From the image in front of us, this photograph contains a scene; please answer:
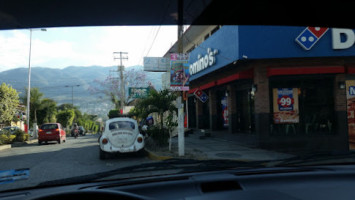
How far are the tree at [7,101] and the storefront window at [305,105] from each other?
1871 centimetres

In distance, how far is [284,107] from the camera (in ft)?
40.8

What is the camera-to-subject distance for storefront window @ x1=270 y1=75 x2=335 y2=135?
40.2 ft

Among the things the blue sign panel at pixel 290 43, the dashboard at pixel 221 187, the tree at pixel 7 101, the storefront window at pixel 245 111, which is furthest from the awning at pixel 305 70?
the tree at pixel 7 101

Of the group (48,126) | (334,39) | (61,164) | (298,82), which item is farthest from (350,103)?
(48,126)

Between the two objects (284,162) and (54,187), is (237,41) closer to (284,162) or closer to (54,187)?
(284,162)

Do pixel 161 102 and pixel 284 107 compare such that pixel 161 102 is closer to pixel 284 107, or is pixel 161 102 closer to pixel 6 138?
pixel 284 107

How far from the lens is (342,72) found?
11.8 m

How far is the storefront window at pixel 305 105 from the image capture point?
482 inches

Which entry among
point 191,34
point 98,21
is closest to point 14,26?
point 98,21

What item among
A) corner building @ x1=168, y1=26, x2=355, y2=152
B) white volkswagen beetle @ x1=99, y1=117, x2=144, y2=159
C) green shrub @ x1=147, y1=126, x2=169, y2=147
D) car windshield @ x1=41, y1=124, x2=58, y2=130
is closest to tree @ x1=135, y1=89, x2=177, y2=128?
green shrub @ x1=147, y1=126, x2=169, y2=147

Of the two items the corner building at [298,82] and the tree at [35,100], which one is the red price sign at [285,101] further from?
the tree at [35,100]

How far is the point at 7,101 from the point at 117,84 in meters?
30.8

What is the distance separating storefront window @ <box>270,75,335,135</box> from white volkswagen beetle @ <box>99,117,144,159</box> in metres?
5.96

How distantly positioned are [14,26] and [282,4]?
11.4 ft
